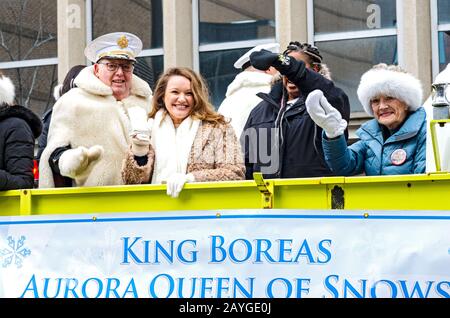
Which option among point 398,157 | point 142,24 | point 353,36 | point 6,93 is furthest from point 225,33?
point 398,157

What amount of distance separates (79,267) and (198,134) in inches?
40.2

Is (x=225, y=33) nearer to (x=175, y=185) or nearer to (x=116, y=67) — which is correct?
(x=116, y=67)

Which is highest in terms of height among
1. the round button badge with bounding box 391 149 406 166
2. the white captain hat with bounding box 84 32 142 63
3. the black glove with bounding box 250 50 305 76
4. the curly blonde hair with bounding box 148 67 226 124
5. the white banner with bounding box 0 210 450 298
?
the white captain hat with bounding box 84 32 142 63

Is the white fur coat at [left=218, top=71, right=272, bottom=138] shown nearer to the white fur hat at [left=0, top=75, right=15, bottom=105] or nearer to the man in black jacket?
the man in black jacket

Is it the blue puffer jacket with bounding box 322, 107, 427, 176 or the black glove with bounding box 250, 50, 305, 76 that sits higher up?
the black glove with bounding box 250, 50, 305, 76

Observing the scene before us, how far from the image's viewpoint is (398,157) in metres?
6.04

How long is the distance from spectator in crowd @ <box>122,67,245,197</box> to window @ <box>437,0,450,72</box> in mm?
5522

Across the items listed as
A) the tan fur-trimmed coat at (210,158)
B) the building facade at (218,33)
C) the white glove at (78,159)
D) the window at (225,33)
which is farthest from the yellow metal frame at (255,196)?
the window at (225,33)

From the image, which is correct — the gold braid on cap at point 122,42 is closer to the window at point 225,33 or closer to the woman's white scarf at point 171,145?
the woman's white scarf at point 171,145

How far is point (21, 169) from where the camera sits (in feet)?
21.4

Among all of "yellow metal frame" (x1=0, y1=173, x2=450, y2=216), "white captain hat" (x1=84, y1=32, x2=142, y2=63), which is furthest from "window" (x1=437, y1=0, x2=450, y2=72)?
"yellow metal frame" (x1=0, y1=173, x2=450, y2=216)

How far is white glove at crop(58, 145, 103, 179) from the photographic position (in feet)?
20.8

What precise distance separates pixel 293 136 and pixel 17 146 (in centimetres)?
163

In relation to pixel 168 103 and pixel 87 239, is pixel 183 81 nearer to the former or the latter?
pixel 168 103
